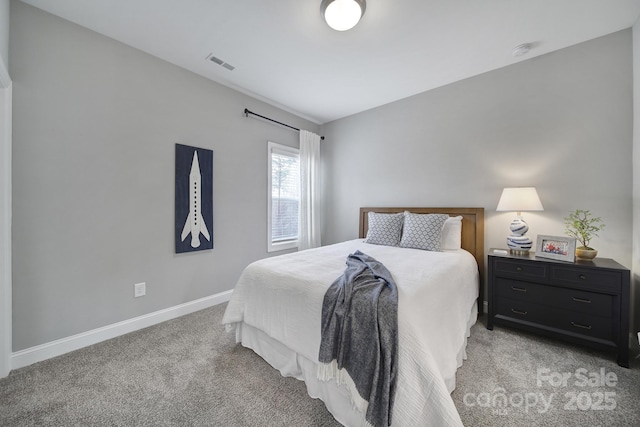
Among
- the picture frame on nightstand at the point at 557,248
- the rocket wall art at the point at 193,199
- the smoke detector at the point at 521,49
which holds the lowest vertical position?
the picture frame on nightstand at the point at 557,248

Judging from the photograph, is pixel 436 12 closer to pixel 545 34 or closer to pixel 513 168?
pixel 545 34

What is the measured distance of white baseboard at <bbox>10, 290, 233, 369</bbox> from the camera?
69.3 inches

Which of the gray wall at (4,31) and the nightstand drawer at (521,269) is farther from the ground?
the gray wall at (4,31)

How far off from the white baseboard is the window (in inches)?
48.3

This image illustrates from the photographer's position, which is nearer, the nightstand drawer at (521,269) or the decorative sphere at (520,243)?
the nightstand drawer at (521,269)

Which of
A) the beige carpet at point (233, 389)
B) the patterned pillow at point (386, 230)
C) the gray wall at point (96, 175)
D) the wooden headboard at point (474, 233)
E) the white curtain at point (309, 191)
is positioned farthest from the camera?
the white curtain at point (309, 191)

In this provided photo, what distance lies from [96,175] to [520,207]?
3.81 m

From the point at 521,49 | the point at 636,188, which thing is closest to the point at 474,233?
the point at 636,188

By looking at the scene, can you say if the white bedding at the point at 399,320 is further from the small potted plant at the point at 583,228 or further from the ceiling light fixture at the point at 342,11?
the ceiling light fixture at the point at 342,11

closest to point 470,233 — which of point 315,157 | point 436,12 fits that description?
point 436,12

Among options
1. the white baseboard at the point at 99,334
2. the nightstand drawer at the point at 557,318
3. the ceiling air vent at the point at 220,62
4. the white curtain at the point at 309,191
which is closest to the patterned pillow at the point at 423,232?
the nightstand drawer at the point at 557,318

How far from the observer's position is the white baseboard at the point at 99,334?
176 centimetres

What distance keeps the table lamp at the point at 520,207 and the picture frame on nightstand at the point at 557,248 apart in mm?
111

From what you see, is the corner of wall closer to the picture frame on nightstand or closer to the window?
the picture frame on nightstand
